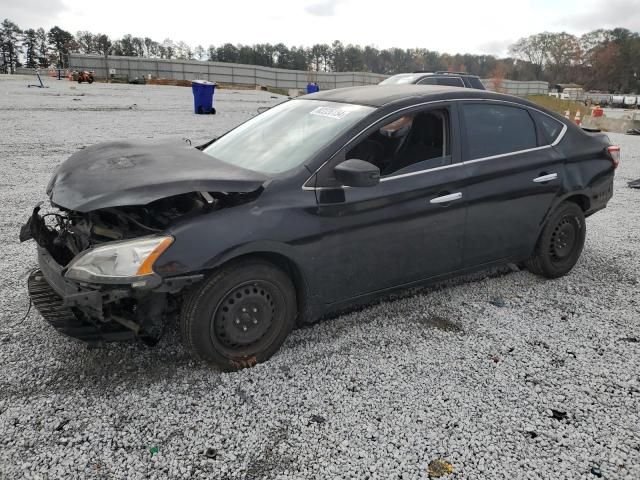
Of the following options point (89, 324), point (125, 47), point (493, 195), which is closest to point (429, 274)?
point (493, 195)

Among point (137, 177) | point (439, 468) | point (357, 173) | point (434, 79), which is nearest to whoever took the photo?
point (439, 468)

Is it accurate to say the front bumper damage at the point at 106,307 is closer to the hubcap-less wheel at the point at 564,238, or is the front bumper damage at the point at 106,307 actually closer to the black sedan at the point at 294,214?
the black sedan at the point at 294,214

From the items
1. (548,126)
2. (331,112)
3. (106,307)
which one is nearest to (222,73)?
(548,126)

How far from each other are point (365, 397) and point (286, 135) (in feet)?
6.22

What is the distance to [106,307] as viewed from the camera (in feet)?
8.50

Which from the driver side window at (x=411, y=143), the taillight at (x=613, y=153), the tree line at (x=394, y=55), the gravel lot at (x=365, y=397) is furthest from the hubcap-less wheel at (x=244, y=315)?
the tree line at (x=394, y=55)

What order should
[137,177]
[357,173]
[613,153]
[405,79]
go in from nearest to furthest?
[137,177]
[357,173]
[613,153]
[405,79]

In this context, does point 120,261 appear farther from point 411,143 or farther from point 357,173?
→ point 411,143

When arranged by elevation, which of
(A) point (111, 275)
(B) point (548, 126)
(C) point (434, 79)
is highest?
(C) point (434, 79)

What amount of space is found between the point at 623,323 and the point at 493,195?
1.38 meters

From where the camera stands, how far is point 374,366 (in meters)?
3.05

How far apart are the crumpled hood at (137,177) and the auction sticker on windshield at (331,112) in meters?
0.82

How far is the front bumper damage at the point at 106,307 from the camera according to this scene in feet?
8.16

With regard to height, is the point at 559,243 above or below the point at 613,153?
below
